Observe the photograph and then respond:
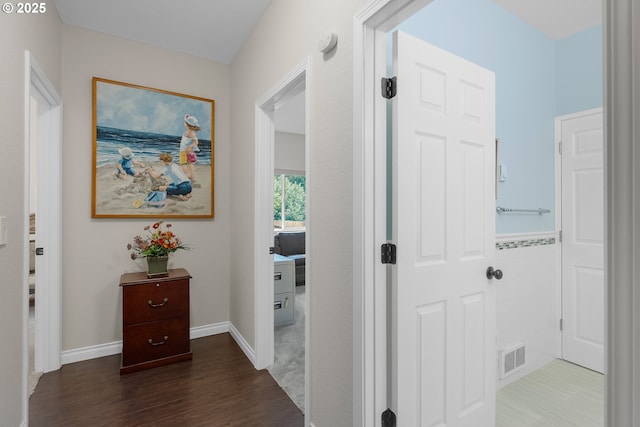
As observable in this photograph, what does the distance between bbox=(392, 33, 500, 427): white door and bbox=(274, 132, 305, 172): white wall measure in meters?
4.63

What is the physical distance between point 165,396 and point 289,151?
474cm

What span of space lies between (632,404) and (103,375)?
9.83ft

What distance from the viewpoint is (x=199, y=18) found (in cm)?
244

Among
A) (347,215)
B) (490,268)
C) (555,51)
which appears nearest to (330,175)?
(347,215)

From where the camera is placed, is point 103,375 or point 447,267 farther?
point 103,375

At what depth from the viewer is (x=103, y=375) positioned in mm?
2367

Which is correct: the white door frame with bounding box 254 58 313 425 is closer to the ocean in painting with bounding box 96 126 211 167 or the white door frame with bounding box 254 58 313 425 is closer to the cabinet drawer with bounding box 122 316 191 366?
the cabinet drawer with bounding box 122 316 191 366

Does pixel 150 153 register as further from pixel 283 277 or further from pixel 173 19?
pixel 283 277

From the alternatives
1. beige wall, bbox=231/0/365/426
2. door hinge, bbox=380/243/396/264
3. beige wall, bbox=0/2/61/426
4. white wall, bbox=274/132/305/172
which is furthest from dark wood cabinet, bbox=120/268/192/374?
white wall, bbox=274/132/305/172

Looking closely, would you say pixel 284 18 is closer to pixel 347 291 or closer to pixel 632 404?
pixel 347 291

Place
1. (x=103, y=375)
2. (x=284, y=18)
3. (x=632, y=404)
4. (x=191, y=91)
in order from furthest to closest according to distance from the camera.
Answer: (x=191, y=91) < (x=103, y=375) < (x=284, y=18) < (x=632, y=404)

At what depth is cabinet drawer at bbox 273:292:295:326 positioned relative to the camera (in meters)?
3.37

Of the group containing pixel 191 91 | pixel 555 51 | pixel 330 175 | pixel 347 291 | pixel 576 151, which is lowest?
pixel 347 291

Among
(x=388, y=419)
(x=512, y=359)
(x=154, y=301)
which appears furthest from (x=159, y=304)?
(x=512, y=359)
